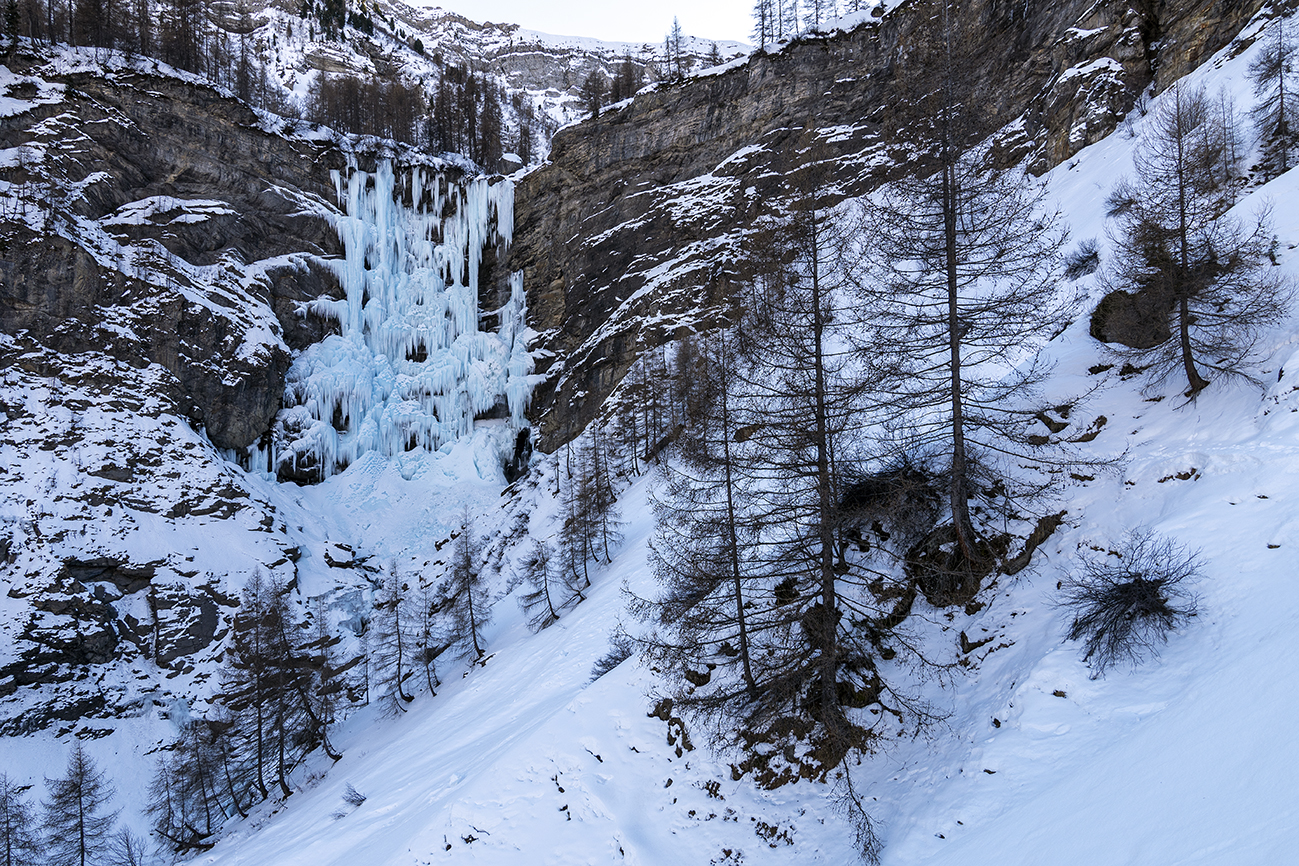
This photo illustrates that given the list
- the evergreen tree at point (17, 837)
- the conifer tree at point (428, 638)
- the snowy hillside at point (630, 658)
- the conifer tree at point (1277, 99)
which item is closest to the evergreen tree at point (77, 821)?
the evergreen tree at point (17, 837)

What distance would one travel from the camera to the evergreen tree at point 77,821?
768 inches

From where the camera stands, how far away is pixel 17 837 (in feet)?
64.5

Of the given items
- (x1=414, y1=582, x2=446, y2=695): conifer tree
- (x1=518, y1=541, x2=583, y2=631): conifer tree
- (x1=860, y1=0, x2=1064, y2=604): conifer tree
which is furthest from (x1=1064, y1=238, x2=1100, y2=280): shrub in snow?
(x1=414, y1=582, x2=446, y2=695): conifer tree

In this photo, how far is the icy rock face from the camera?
42.1 metres

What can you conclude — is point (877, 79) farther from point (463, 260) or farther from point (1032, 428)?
point (1032, 428)

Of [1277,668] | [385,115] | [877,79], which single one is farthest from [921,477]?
[385,115]

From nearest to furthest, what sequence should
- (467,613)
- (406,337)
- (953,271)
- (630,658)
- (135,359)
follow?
(953,271) < (630,658) < (467,613) < (135,359) < (406,337)

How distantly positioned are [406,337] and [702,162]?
28492mm

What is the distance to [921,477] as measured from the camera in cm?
943

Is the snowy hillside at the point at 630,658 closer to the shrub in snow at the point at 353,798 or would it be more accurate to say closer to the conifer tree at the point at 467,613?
the shrub in snow at the point at 353,798

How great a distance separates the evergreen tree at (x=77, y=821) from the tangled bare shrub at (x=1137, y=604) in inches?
1180

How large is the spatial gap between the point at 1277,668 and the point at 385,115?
7899cm

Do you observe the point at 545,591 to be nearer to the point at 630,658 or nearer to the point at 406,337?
the point at 630,658

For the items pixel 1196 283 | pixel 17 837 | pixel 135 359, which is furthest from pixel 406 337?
pixel 1196 283
